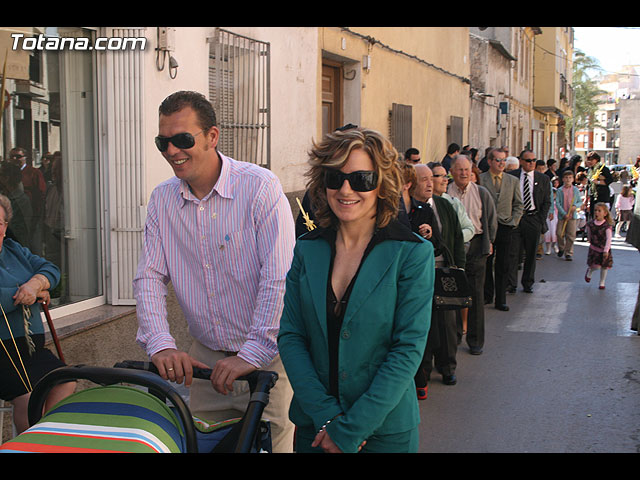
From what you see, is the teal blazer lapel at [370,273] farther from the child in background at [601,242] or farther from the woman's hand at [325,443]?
the child in background at [601,242]

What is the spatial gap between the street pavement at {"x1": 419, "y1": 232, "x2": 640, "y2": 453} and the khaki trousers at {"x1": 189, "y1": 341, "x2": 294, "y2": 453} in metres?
2.11

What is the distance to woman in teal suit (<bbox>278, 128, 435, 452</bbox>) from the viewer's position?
2.43 m

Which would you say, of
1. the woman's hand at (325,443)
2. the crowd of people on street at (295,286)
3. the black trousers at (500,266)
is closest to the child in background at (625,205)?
the black trousers at (500,266)

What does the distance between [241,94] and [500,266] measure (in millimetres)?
4149

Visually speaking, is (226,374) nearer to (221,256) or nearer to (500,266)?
(221,256)

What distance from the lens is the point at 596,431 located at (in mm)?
5176

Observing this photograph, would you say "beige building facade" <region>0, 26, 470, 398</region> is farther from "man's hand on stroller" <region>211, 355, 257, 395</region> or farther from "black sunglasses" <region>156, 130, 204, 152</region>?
"man's hand on stroller" <region>211, 355, 257, 395</region>

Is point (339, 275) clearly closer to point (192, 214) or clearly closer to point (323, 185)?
point (323, 185)

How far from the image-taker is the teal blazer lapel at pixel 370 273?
8.06 feet

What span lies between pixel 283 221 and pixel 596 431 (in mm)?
3436

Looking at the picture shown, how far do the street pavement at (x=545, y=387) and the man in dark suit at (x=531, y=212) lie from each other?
2.94ft

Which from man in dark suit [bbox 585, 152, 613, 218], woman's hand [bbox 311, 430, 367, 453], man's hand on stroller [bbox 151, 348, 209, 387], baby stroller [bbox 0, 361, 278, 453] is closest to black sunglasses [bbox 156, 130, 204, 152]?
man's hand on stroller [bbox 151, 348, 209, 387]

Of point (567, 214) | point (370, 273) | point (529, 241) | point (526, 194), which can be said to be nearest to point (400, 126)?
point (567, 214)
